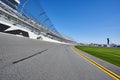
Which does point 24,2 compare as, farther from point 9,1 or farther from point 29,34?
point 9,1

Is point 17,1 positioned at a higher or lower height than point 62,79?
higher

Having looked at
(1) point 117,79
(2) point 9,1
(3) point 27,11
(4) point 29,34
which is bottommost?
(1) point 117,79

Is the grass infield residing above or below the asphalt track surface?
above

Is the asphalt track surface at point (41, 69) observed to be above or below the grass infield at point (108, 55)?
below

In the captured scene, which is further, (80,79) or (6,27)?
(6,27)

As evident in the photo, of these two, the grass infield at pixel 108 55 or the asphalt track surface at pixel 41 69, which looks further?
the grass infield at pixel 108 55

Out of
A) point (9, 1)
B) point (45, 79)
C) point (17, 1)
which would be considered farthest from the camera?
point (17, 1)

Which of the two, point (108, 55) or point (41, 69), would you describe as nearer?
point (41, 69)

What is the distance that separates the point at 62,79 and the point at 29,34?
35.5m

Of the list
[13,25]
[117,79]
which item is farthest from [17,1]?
[117,79]

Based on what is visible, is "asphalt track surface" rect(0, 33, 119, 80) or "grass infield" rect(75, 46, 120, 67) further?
"grass infield" rect(75, 46, 120, 67)

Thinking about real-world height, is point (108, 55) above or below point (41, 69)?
above

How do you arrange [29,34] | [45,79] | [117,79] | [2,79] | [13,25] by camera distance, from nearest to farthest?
1. [2,79]
2. [45,79]
3. [117,79]
4. [13,25]
5. [29,34]

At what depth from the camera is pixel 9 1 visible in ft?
189
